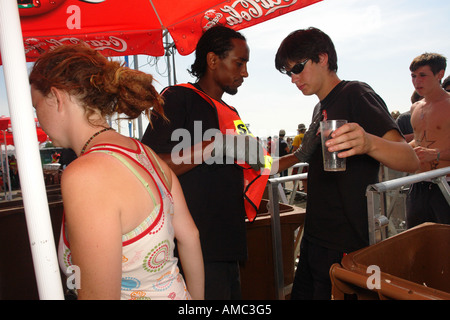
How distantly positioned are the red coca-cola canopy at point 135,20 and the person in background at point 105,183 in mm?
2001

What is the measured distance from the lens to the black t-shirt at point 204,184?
175cm

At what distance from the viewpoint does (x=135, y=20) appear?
3.33 metres

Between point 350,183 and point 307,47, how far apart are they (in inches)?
35.4

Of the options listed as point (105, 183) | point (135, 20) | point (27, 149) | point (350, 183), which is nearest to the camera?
point (27, 149)

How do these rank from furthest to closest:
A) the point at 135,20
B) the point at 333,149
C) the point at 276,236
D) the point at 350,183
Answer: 1. the point at 135,20
2. the point at 276,236
3. the point at 350,183
4. the point at 333,149

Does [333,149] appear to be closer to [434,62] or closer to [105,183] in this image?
[105,183]

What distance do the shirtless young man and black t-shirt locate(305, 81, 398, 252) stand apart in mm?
1749

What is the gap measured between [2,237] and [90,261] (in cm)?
248

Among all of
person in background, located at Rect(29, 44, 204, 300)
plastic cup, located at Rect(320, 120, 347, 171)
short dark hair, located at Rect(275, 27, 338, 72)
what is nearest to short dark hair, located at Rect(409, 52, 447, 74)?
short dark hair, located at Rect(275, 27, 338, 72)

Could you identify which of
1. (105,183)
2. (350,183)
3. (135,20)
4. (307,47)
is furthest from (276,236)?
(135,20)

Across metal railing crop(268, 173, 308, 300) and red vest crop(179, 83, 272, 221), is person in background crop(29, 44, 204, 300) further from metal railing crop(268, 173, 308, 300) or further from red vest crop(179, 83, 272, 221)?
metal railing crop(268, 173, 308, 300)

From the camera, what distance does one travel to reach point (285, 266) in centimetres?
294

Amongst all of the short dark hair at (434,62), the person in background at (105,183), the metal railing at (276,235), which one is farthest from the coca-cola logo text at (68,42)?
the short dark hair at (434,62)

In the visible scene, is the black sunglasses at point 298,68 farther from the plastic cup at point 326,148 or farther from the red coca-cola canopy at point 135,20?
the red coca-cola canopy at point 135,20
